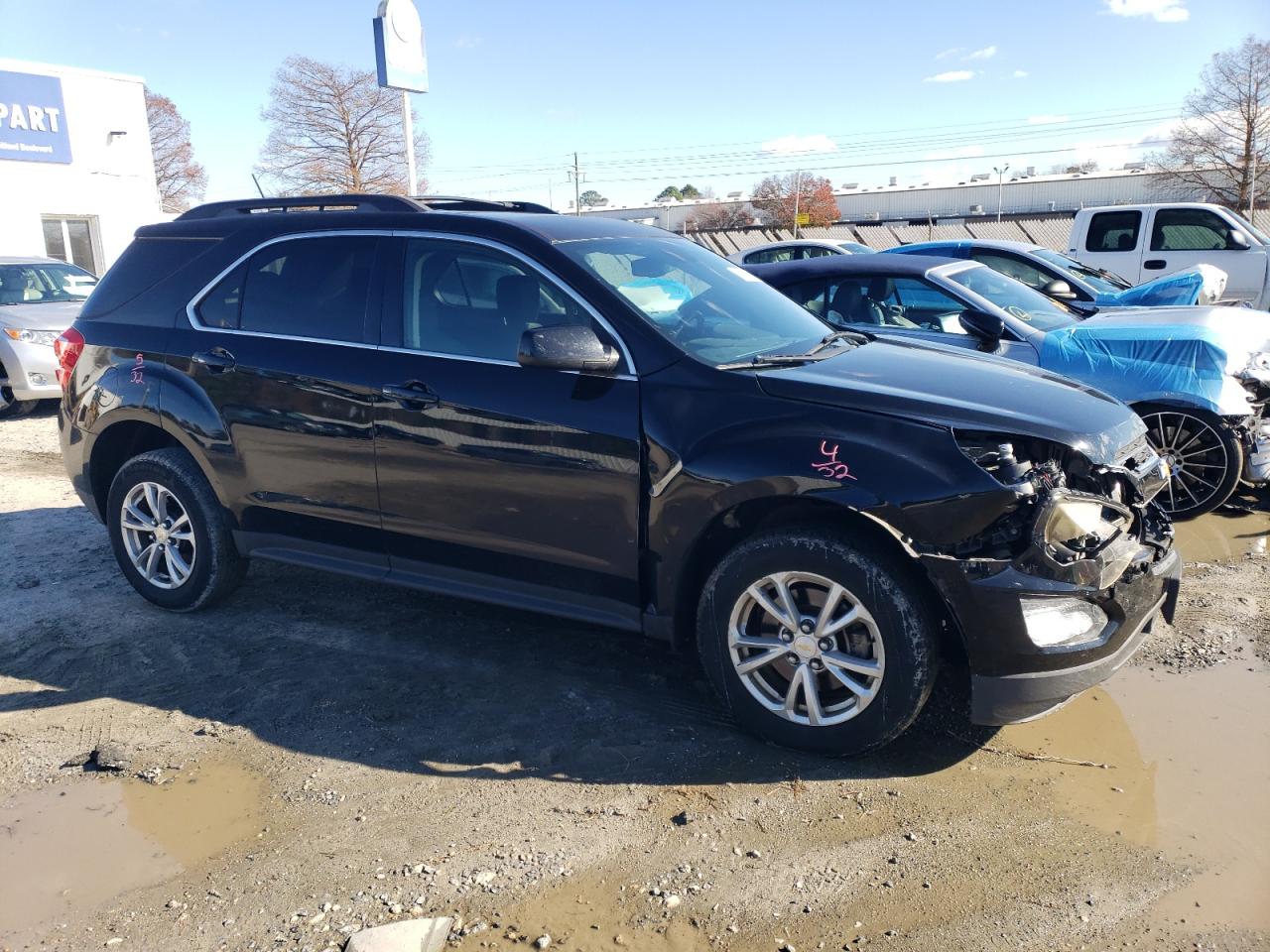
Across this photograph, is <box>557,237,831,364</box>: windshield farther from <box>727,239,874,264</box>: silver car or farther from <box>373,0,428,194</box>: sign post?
<box>727,239,874,264</box>: silver car

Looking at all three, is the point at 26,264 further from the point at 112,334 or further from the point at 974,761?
the point at 974,761

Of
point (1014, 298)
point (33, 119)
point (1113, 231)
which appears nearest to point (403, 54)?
point (33, 119)

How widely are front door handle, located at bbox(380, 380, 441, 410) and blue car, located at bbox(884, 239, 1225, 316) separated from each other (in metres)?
5.82

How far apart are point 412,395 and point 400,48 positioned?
48.1ft

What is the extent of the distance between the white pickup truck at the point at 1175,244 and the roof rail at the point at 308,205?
11602mm

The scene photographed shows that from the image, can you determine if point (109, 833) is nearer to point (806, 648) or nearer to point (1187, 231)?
Result: point (806, 648)

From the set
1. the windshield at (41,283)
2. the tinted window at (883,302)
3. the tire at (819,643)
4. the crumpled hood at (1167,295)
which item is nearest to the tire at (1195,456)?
the tinted window at (883,302)

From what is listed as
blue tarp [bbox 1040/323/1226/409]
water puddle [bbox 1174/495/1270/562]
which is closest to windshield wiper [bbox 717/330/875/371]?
blue tarp [bbox 1040/323/1226/409]

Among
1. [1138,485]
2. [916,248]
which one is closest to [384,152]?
[916,248]

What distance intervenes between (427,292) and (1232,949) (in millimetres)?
3632

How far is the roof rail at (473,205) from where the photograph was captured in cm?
476

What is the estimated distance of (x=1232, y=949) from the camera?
261 centimetres

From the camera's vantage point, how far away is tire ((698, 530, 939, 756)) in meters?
3.30

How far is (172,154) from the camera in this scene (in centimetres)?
7494
